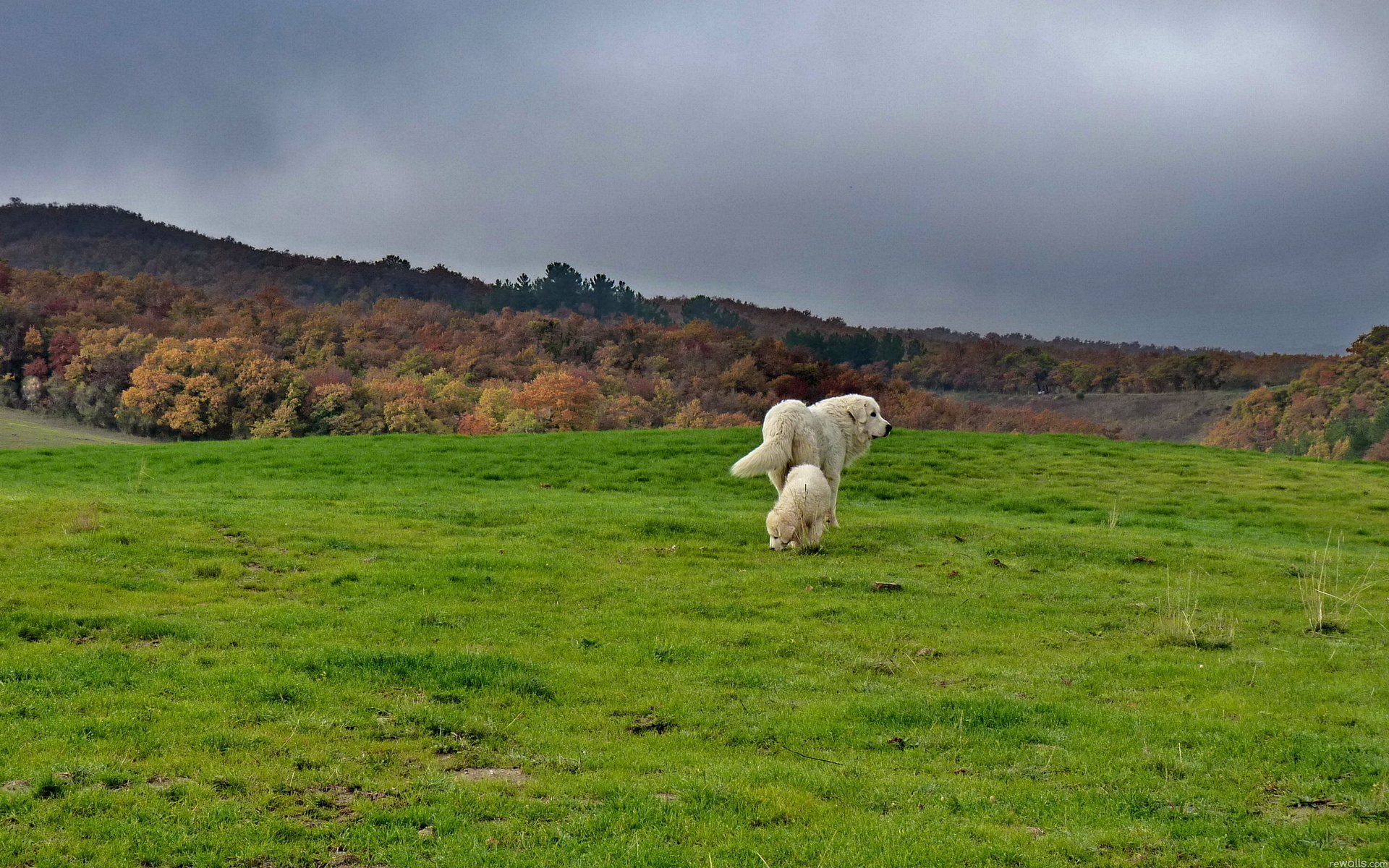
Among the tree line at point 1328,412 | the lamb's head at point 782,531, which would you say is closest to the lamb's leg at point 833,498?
the lamb's head at point 782,531

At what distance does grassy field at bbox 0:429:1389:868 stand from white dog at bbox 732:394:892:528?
52.0 inches

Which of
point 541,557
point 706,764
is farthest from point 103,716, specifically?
point 541,557

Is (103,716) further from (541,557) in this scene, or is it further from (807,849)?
(541,557)

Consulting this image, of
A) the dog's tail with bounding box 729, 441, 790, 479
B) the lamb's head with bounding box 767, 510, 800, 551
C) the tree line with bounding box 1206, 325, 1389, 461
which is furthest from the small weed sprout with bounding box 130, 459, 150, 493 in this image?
the tree line with bounding box 1206, 325, 1389, 461

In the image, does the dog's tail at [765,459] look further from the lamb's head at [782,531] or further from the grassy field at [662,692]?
the grassy field at [662,692]

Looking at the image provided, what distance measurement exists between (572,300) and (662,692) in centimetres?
10501

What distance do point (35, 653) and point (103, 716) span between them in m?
2.12

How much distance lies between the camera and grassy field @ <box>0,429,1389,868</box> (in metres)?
5.76

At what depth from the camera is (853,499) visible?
24.7 meters

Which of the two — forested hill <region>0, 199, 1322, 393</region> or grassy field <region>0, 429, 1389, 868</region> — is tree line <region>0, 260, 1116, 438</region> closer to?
forested hill <region>0, 199, 1322, 393</region>

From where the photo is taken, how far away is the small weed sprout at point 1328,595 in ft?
38.5

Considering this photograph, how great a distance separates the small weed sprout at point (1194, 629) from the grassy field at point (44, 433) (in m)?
41.0

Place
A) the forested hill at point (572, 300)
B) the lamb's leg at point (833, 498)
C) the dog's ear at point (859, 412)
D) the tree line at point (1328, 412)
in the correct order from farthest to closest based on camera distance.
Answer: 1. the forested hill at point (572, 300)
2. the tree line at point (1328, 412)
3. the dog's ear at point (859, 412)
4. the lamb's leg at point (833, 498)

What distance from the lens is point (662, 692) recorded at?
887 cm
